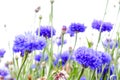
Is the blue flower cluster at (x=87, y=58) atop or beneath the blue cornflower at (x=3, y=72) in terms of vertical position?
atop

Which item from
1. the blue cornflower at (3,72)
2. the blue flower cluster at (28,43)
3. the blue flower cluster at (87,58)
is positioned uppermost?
the blue flower cluster at (28,43)

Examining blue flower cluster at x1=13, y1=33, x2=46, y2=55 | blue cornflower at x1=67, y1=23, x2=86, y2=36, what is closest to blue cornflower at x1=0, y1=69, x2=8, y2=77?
blue cornflower at x1=67, y1=23, x2=86, y2=36

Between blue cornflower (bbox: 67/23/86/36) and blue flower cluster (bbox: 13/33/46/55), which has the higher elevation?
blue flower cluster (bbox: 13/33/46/55)

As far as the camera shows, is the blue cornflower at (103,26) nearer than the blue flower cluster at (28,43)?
No

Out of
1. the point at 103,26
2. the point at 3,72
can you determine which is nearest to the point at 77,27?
the point at 103,26

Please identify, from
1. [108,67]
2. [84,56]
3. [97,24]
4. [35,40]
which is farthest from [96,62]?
[97,24]

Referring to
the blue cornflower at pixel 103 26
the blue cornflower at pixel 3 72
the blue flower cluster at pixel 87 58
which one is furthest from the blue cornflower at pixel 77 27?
the blue flower cluster at pixel 87 58

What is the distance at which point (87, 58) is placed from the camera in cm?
98

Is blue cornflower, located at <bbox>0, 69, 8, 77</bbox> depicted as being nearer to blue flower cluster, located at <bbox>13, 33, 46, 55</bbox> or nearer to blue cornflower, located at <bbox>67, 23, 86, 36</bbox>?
blue cornflower, located at <bbox>67, 23, 86, 36</bbox>

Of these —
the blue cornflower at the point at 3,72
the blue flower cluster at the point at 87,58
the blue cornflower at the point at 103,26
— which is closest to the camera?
the blue flower cluster at the point at 87,58

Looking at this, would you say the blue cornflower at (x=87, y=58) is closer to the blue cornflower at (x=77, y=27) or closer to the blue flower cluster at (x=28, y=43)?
the blue flower cluster at (x=28, y=43)

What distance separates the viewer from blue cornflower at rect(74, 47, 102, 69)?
96 centimetres

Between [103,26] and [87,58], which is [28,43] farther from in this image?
[103,26]

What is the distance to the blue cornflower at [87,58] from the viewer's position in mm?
964
